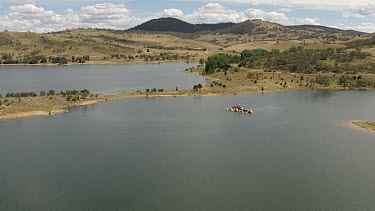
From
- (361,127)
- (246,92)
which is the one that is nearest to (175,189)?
(361,127)

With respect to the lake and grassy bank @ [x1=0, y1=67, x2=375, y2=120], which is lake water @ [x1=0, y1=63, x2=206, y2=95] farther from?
the lake

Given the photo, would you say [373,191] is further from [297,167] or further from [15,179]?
[15,179]

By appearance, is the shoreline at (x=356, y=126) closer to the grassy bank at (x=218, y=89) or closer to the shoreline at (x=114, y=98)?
the shoreline at (x=114, y=98)

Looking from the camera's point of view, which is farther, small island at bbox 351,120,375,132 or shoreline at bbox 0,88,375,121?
shoreline at bbox 0,88,375,121

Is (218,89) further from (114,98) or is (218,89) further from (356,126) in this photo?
(356,126)

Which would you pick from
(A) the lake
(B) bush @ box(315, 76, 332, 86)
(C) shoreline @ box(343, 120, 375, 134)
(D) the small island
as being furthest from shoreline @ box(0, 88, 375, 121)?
(B) bush @ box(315, 76, 332, 86)

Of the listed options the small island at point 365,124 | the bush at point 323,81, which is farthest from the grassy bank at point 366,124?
the bush at point 323,81

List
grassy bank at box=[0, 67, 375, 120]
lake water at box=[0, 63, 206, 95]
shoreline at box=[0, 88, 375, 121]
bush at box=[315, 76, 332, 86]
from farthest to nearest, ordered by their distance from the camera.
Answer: bush at box=[315, 76, 332, 86] < lake water at box=[0, 63, 206, 95] < grassy bank at box=[0, 67, 375, 120] < shoreline at box=[0, 88, 375, 121]
